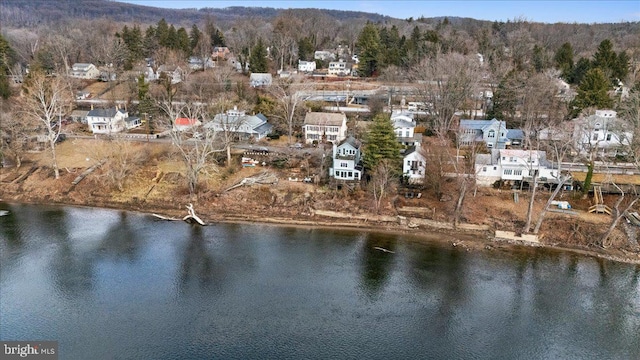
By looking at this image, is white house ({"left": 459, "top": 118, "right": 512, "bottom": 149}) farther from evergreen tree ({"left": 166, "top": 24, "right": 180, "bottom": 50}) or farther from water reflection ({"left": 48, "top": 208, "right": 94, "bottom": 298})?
evergreen tree ({"left": 166, "top": 24, "right": 180, "bottom": 50})

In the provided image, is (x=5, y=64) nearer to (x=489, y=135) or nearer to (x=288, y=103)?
(x=288, y=103)

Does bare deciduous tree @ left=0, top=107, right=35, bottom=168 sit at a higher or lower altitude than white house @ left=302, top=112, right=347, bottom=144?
lower

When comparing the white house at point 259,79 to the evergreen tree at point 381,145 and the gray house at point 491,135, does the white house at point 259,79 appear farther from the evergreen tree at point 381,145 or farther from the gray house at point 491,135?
the evergreen tree at point 381,145

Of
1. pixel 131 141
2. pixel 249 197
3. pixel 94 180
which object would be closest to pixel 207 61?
pixel 131 141

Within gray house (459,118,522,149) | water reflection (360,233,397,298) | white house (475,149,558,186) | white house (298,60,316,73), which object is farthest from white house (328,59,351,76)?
water reflection (360,233,397,298)

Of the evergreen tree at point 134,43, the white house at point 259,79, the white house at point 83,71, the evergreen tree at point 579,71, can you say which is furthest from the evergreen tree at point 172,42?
the evergreen tree at point 579,71

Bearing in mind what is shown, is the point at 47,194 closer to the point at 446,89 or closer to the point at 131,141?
the point at 131,141
